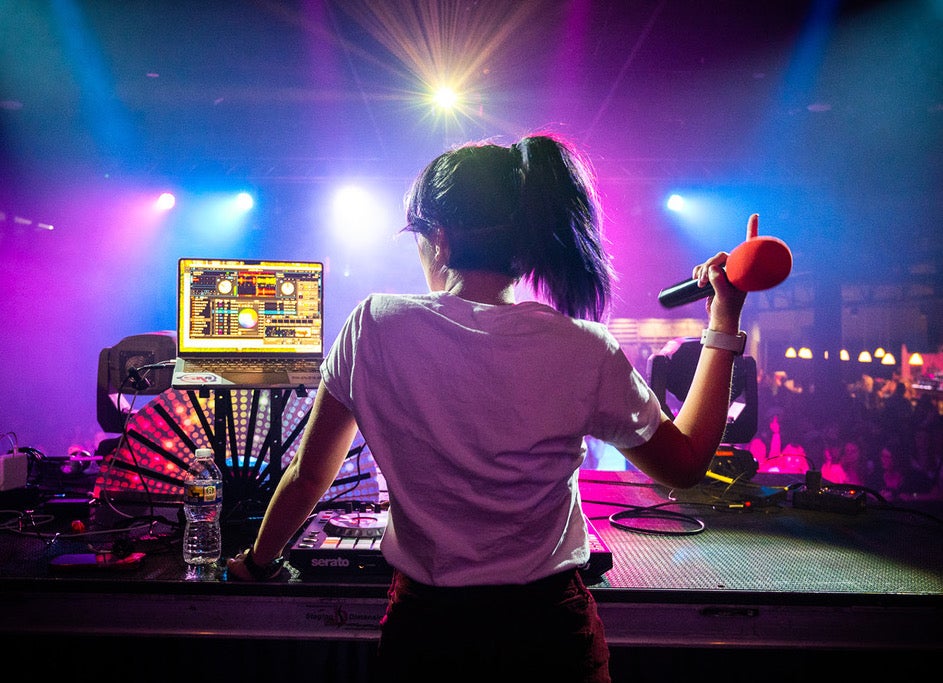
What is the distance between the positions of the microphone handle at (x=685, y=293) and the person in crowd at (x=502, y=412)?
0.22 feet

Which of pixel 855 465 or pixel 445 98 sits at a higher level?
pixel 445 98

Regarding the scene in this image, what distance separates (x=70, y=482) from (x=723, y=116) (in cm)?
624

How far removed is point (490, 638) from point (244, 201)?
9.55 m

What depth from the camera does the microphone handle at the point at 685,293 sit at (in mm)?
945

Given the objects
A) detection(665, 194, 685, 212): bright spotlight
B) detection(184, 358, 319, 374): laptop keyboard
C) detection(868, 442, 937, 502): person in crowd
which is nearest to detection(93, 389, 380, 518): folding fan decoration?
detection(184, 358, 319, 374): laptop keyboard

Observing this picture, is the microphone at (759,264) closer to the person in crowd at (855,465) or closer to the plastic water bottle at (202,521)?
the plastic water bottle at (202,521)

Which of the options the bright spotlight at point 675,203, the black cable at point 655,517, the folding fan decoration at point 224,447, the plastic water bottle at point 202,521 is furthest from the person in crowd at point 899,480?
the plastic water bottle at point 202,521

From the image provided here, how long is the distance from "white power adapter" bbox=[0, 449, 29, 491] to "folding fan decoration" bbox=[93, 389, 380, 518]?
0.46m

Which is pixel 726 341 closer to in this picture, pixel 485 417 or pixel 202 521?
pixel 485 417

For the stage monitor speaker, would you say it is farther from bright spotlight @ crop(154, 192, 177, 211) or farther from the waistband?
bright spotlight @ crop(154, 192, 177, 211)

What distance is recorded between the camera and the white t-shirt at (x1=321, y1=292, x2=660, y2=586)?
781 millimetres

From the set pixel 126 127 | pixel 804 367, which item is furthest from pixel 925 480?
pixel 126 127

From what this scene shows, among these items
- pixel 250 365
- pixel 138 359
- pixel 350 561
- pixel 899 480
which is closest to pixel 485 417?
pixel 350 561

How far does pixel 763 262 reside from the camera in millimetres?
804
